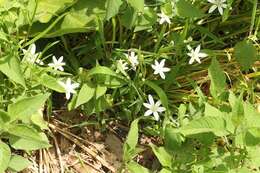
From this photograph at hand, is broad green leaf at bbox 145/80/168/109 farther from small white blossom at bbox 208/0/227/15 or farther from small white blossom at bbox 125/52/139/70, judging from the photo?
small white blossom at bbox 208/0/227/15

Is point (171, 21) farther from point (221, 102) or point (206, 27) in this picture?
point (221, 102)

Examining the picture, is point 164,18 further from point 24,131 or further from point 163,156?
point 24,131

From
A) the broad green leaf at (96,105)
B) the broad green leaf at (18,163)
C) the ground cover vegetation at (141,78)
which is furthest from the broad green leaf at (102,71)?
the broad green leaf at (18,163)

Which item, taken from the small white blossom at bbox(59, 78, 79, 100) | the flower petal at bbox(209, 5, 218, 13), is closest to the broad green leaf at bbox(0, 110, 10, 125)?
the small white blossom at bbox(59, 78, 79, 100)

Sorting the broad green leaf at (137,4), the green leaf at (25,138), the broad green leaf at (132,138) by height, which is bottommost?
the green leaf at (25,138)

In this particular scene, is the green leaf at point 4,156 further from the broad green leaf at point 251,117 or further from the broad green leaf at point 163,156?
the broad green leaf at point 251,117
